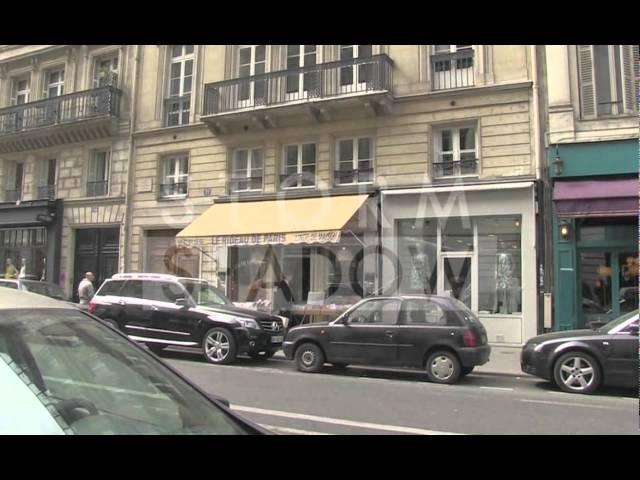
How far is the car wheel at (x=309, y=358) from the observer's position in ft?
33.9

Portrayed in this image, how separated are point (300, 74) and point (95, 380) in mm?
15836

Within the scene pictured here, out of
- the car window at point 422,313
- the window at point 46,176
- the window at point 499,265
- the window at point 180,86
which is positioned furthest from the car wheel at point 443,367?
the window at point 46,176

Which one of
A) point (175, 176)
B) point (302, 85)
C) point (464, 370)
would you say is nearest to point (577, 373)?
point (464, 370)

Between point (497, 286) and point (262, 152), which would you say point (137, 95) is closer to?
point (262, 152)

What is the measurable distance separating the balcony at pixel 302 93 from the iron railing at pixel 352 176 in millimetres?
1720

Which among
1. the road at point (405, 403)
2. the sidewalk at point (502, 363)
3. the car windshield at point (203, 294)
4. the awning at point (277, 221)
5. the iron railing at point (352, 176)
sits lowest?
the road at point (405, 403)

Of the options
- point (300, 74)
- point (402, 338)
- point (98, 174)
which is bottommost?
point (402, 338)

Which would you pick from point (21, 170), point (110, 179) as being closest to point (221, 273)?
point (110, 179)

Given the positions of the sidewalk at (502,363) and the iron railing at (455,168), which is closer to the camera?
the sidewalk at (502,363)

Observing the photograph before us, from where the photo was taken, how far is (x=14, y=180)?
76.9 feet

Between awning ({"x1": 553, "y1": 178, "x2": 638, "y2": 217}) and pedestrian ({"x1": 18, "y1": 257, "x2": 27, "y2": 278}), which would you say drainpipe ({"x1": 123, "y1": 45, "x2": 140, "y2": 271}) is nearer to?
pedestrian ({"x1": 18, "y1": 257, "x2": 27, "y2": 278})

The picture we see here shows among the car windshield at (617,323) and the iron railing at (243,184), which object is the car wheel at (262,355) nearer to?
the car windshield at (617,323)

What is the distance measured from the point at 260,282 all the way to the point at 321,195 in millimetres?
3517

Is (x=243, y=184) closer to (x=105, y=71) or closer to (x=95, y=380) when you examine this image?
(x=105, y=71)
